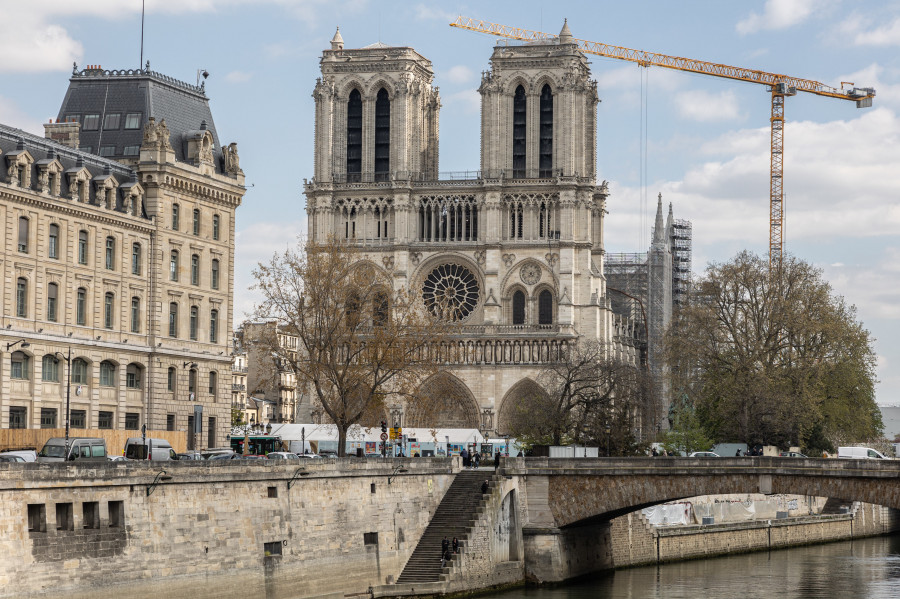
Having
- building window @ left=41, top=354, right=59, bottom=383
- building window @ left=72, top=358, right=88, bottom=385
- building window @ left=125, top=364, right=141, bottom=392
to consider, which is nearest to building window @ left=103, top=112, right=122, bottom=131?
building window @ left=125, top=364, right=141, bottom=392

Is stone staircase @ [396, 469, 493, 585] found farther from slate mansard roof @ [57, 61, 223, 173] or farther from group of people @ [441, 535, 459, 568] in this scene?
slate mansard roof @ [57, 61, 223, 173]

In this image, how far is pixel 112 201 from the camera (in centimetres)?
6944

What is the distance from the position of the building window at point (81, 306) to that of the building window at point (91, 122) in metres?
11.5

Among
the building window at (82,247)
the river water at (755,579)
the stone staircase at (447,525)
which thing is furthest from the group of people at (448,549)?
the building window at (82,247)

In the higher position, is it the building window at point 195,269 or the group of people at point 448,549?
the building window at point 195,269

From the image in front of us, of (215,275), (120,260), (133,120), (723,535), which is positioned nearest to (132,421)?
(120,260)

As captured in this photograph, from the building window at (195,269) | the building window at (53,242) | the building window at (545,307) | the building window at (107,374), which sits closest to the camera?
the building window at (53,242)

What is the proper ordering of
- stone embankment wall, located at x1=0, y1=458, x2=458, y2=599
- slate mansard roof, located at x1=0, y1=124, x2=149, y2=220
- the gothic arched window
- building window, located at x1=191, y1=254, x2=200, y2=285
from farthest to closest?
1. the gothic arched window
2. building window, located at x1=191, y1=254, x2=200, y2=285
3. slate mansard roof, located at x1=0, y1=124, x2=149, y2=220
4. stone embankment wall, located at x1=0, y1=458, x2=458, y2=599

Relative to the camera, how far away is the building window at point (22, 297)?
Result: 210 feet

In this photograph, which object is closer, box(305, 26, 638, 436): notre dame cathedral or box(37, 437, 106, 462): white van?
box(37, 437, 106, 462): white van

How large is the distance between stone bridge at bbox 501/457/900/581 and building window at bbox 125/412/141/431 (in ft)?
58.3

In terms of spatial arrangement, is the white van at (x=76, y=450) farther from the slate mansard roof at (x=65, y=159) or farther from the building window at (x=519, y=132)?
the building window at (x=519, y=132)

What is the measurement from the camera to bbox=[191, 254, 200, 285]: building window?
7481 cm

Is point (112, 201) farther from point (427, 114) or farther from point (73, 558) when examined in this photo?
point (427, 114)
